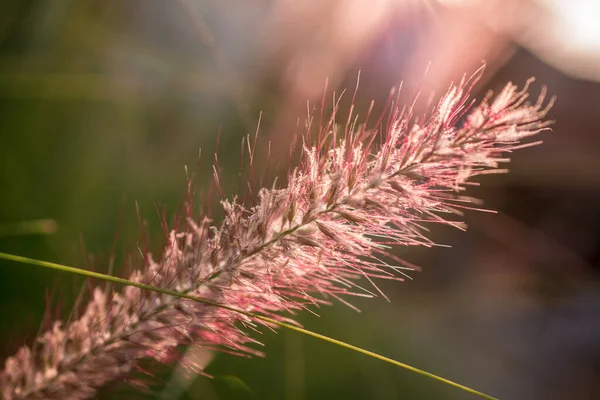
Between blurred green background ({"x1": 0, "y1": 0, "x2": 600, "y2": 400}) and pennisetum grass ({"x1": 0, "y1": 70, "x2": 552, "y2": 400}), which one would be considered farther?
blurred green background ({"x1": 0, "y1": 0, "x2": 600, "y2": 400})

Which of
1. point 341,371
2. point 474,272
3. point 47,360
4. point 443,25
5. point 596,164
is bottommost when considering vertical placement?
point 341,371

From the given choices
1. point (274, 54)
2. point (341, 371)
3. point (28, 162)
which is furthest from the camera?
point (274, 54)

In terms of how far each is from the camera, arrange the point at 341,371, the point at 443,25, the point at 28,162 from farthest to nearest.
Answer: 1. the point at 443,25
2. the point at 341,371
3. the point at 28,162

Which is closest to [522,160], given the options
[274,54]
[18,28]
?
[274,54]

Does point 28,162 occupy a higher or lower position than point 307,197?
lower

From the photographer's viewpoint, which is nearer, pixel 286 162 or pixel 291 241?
pixel 291 241

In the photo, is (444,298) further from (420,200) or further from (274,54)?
(420,200)
